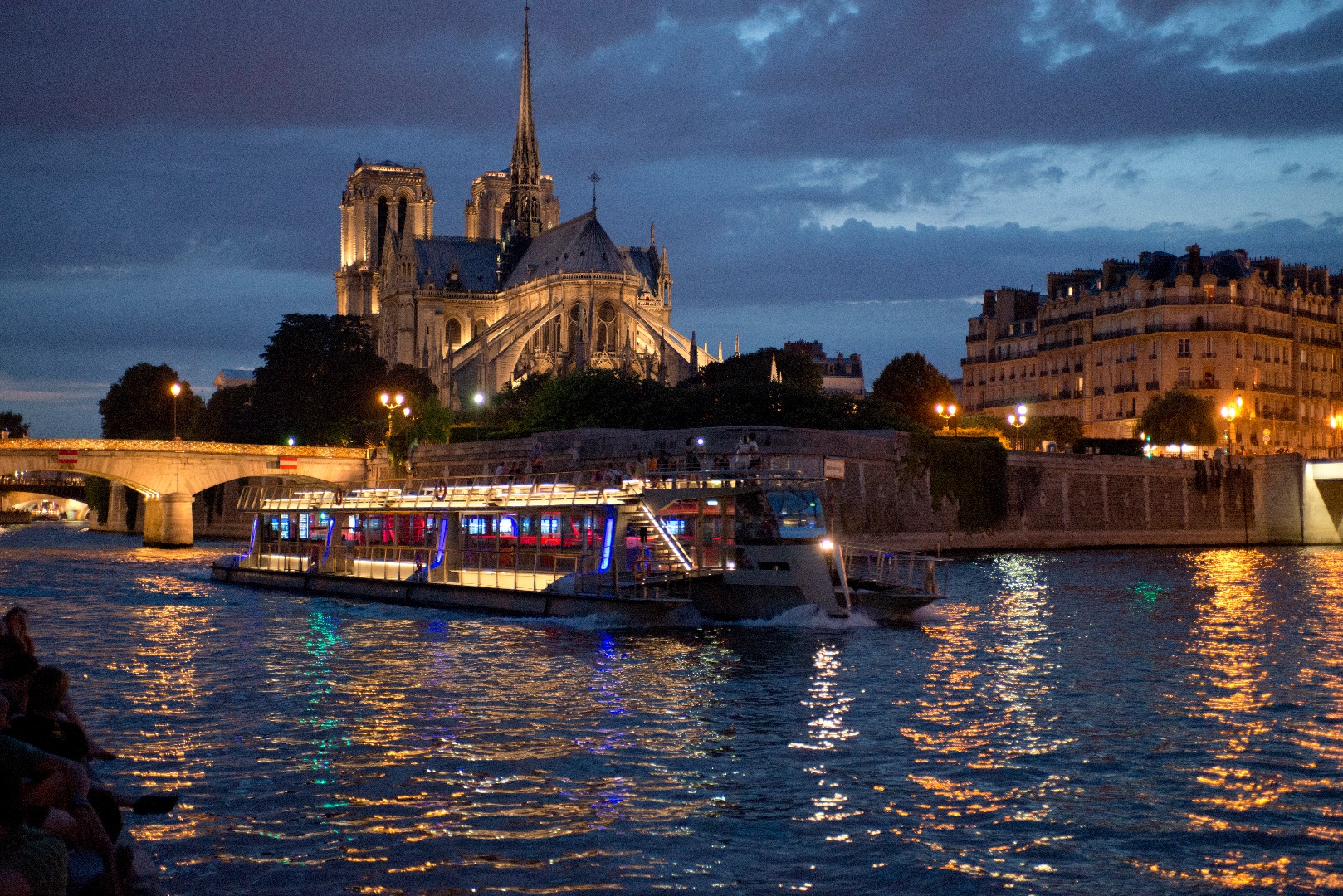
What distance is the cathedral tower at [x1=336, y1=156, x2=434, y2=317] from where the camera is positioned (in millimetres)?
145250

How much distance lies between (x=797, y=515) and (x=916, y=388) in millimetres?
56047

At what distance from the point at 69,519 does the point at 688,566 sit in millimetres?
154475

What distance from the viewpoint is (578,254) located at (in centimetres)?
11456

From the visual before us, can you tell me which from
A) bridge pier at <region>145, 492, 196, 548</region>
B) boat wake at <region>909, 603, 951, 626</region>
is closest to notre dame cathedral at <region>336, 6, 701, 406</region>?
bridge pier at <region>145, 492, 196, 548</region>

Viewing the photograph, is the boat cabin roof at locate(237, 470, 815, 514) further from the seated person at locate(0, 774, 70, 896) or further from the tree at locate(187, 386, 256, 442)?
the tree at locate(187, 386, 256, 442)

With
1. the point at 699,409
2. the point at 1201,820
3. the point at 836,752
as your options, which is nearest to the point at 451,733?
the point at 836,752

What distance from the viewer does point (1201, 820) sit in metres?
13.7

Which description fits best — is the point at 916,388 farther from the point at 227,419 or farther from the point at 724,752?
the point at 724,752

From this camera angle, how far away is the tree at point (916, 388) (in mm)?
83750

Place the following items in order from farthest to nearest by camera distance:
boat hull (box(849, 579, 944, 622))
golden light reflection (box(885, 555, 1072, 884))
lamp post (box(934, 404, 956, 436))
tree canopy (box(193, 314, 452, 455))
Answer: tree canopy (box(193, 314, 452, 455))
lamp post (box(934, 404, 956, 436))
boat hull (box(849, 579, 944, 622))
golden light reflection (box(885, 555, 1072, 884))

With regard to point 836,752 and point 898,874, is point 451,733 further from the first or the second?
point 898,874

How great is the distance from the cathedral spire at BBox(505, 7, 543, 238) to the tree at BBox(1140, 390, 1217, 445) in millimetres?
68922

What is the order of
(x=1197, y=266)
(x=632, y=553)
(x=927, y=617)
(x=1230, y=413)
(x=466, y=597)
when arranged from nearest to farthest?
(x=632, y=553) < (x=927, y=617) < (x=466, y=597) < (x=1230, y=413) < (x=1197, y=266)

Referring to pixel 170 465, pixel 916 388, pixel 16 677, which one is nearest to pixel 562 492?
pixel 16 677
